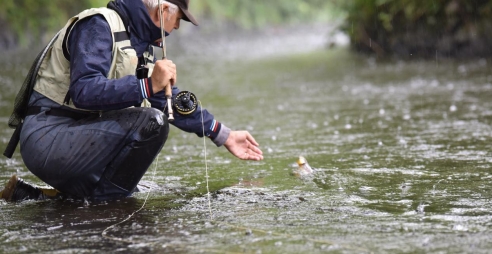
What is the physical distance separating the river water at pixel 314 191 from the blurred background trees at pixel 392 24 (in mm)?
4766

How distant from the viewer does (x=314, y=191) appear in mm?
4352

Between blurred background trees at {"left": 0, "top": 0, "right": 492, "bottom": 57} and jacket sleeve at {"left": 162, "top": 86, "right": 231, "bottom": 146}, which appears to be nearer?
jacket sleeve at {"left": 162, "top": 86, "right": 231, "bottom": 146}

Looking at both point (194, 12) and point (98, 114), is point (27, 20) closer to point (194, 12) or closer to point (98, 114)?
point (194, 12)

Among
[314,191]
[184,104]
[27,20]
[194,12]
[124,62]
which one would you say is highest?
[194,12]

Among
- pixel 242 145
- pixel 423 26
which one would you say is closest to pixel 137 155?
pixel 242 145

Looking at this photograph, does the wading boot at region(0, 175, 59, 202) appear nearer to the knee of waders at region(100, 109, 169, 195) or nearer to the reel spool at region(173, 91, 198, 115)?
the knee of waders at region(100, 109, 169, 195)

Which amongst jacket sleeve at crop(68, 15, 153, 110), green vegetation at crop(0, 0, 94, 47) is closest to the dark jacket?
jacket sleeve at crop(68, 15, 153, 110)

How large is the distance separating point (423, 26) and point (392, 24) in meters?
1.22

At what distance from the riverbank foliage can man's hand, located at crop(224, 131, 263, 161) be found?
10.1 metres

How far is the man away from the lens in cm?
396

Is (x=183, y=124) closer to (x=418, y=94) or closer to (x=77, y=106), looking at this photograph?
(x=77, y=106)

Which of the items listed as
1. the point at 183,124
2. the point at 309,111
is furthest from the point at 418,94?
the point at 183,124

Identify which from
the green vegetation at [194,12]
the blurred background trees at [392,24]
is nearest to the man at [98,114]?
the blurred background trees at [392,24]

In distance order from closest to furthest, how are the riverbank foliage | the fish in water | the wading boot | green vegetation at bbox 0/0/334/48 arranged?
the wading boot < the fish in water < the riverbank foliage < green vegetation at bbox 0/0/334/48
